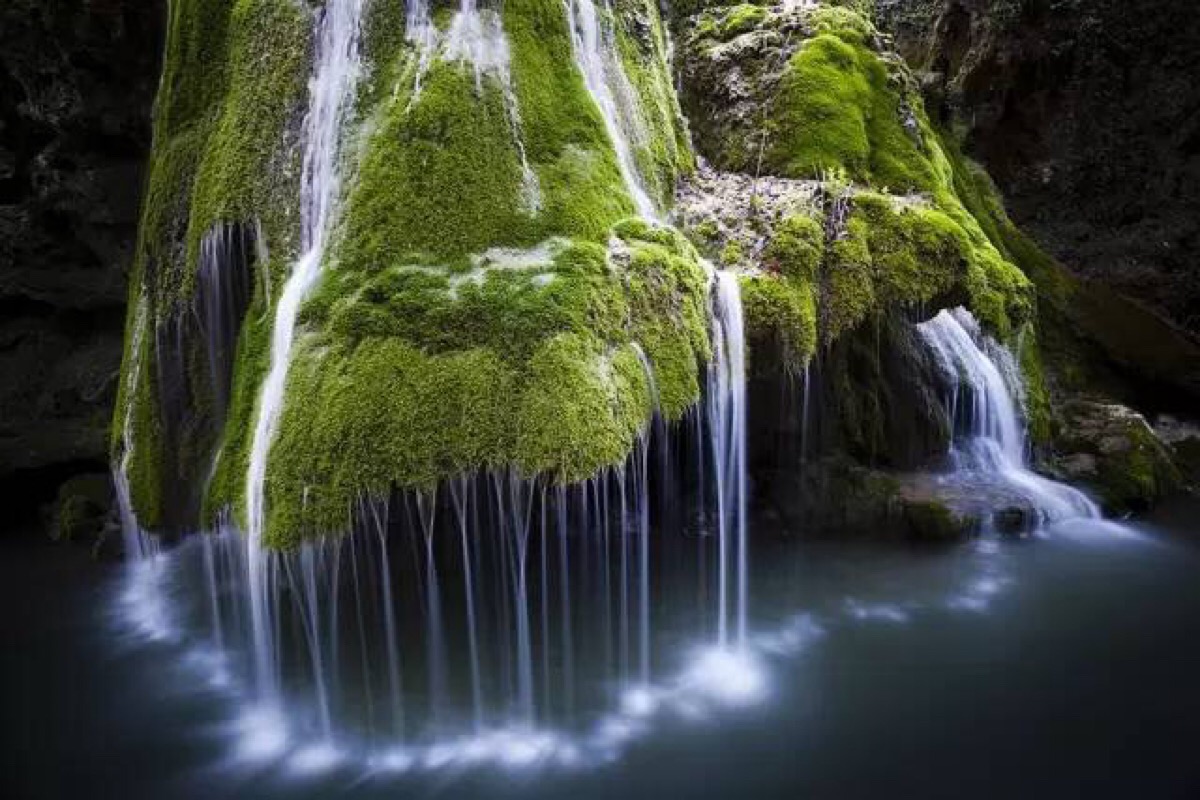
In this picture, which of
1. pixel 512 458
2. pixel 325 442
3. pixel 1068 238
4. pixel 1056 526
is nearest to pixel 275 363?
pixel 325 442

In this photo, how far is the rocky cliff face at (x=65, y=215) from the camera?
29.0ft

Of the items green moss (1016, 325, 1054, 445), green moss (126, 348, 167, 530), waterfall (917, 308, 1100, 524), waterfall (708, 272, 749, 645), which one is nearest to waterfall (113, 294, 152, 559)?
green moss (126, 348, 167, 530)

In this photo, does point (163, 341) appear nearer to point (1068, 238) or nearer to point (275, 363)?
point (275, 363)

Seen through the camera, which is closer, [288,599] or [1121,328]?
[288,599]

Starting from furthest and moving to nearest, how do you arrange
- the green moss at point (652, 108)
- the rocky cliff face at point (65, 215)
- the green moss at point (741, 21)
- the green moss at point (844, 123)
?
the rocky cliff face at point (65, 215), the green moss at point (741, 21), the green moss at point (844, 123), the green moss at point (652, 108)

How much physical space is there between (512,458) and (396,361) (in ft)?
3.01

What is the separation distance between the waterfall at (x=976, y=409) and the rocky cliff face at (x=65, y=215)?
9.98m

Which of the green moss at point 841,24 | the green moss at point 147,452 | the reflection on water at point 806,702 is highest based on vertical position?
the green moss at point 841,24

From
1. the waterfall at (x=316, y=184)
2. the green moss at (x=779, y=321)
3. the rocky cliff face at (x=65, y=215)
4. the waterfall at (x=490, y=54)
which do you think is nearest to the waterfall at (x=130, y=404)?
the waterfall at (x=316, y=184)

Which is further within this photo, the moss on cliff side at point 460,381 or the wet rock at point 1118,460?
the wet rock at point 1118,460

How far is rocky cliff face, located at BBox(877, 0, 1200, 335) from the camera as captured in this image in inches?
444

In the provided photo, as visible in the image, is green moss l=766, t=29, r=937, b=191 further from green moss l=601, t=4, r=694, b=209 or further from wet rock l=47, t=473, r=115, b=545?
wet rock l=47, t=473, r=115, b=545

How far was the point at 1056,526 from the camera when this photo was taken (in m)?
8.22

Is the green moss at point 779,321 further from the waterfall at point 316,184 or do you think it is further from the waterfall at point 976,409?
the waterfall at point 976,409
